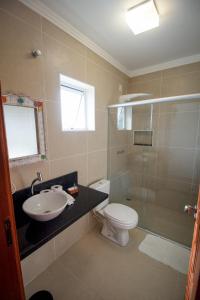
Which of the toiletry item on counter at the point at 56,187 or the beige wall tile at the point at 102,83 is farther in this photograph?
the beige wall tile at the point at 102,83

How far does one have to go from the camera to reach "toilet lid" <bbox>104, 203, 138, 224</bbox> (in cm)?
164

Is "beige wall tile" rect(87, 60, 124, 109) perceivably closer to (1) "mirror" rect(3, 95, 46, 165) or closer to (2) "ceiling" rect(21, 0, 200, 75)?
(2) "ceiling" rect(21, 0, 200, 75)

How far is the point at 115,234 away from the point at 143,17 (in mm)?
2392

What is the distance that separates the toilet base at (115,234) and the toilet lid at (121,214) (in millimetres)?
180

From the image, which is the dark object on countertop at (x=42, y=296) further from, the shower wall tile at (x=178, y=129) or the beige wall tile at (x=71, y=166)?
the shower wall tile at (x=178, y=129)

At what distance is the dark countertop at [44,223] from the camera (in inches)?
31.9

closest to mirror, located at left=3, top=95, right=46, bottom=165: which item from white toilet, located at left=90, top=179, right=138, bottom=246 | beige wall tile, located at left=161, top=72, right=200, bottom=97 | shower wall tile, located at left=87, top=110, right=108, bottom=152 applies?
shower wall tile, located at left=87, top=110, right=108, bottom=152

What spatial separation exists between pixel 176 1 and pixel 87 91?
46.8 inches

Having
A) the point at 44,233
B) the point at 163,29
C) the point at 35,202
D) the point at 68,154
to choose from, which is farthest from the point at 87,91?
the point at 44,233

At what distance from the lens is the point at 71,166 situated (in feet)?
5.42

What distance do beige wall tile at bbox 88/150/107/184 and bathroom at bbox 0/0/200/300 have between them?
3 cm

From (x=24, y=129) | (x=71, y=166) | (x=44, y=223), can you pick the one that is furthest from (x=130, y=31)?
(x=44, y=223)

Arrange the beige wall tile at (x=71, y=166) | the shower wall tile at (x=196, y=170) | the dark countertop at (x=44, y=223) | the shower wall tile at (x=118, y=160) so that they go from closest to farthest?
1. the dark countertop at (x=44, y=223)
2. the beige wall tile at (x=71, y=166)
3. the shower wall tile at (x=196, y=170)
4. the shower wall tile at (x=118, y=160)

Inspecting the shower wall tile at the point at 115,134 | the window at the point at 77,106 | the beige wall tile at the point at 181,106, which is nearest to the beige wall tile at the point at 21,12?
the window at the point at 77,106
